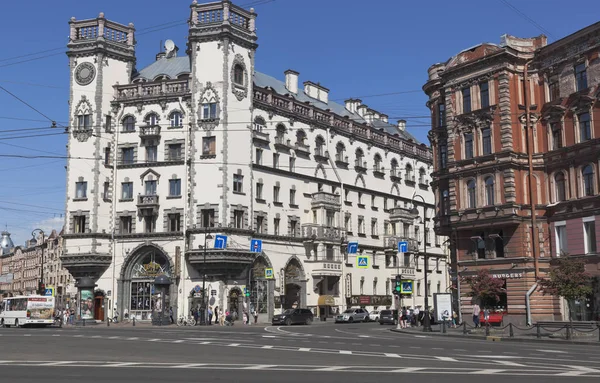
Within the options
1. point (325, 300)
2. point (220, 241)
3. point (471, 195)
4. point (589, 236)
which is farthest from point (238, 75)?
point (589, 236)

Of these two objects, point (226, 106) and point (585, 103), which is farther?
point (226, 106)

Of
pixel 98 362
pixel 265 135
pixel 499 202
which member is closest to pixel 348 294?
pixel 265 135

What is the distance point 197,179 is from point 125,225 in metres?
8.83

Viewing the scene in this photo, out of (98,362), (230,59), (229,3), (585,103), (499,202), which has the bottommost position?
(98,362)

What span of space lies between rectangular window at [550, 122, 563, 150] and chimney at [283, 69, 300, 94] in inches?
1536

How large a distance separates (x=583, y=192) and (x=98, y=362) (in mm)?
34258

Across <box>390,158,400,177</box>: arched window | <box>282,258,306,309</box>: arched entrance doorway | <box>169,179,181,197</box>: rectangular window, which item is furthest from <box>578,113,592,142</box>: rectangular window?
<box>390,158,400,177</box>: arched window

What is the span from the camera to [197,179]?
65250 millimetres

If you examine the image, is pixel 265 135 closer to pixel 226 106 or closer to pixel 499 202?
pixel 226 106

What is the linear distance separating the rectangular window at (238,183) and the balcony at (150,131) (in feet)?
28.9

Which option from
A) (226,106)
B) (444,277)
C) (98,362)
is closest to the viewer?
(98,362)

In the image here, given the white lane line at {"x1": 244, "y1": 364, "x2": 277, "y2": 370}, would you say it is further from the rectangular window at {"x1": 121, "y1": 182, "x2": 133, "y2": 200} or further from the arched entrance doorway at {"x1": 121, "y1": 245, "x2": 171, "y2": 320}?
the rectangular window at {"x1": 121, "y1": 182, "x2": 133, "y2": 200}

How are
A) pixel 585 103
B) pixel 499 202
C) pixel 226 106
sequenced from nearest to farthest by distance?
pixel 585 103
pixel 499 202
pixel 226 106

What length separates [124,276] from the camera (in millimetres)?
66875
